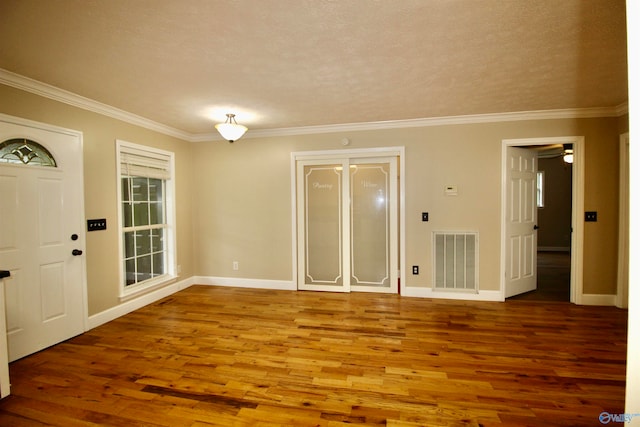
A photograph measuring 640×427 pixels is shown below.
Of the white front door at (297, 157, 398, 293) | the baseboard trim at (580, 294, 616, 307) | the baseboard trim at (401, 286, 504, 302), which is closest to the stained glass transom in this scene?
the white front door at (297, 157, 398, 293)

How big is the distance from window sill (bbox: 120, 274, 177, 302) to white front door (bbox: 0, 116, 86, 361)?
1.74ft

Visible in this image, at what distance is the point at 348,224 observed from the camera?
4410 millimetres

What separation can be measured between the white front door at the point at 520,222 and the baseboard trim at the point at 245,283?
131 inches

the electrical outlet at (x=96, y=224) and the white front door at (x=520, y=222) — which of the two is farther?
the white front door at (x=520, y=222)

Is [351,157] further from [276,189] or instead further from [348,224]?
[276,189]

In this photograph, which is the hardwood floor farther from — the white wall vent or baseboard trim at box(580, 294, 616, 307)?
the white wall vent

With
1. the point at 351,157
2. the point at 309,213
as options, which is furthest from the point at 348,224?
the point at 351,157

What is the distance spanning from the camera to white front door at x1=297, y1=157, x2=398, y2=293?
432cm

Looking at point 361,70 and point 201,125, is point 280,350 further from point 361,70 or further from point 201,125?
point 201,125

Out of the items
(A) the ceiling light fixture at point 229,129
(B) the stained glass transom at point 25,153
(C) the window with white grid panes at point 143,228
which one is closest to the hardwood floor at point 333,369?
(C) the window with white grid panes at point 143,228

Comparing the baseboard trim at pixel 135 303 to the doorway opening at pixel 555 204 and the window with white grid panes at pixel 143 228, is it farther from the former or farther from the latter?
the doorway opening at pixel 555 204

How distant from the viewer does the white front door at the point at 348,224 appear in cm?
432

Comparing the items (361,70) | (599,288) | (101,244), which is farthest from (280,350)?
(599,288)

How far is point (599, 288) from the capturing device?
12.3 feet
